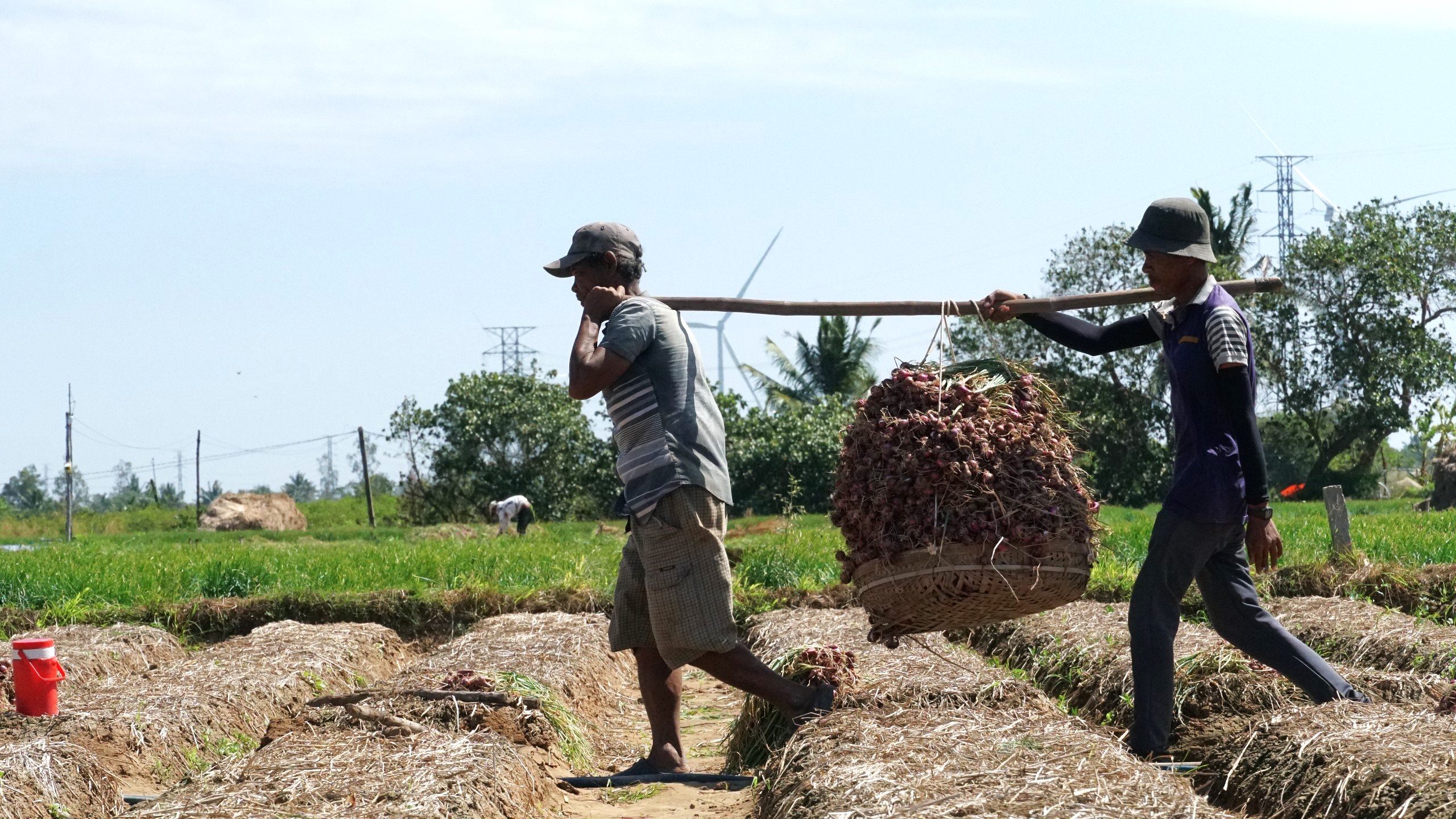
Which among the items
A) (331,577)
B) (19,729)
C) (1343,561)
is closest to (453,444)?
(331,577)

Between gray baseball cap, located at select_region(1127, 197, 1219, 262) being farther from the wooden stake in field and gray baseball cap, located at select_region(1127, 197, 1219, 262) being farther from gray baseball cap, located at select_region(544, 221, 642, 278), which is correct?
the wooden stake in field

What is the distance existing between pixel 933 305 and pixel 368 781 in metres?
2.41

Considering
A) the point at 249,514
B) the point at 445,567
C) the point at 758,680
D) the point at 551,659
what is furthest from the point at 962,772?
the point at 249,514

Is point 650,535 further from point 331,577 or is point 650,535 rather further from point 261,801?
point 331,577

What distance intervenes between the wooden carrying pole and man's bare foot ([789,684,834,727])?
130 centimetres

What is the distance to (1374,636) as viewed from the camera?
6340 millimetres

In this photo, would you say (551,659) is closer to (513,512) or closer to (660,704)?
(660,704)

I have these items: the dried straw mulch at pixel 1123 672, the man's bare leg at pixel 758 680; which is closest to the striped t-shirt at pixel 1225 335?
the dried straw mulch at pixel 1123 672

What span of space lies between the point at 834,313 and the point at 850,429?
49 cm

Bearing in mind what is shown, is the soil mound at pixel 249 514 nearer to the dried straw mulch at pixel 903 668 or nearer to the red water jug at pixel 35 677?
the dried straw mulch at pixel 903 668

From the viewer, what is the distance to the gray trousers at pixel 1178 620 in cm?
436

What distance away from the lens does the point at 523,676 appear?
5637 mm

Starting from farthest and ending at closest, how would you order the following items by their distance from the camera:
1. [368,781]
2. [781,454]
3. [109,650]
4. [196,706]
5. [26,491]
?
[26,491]
[781,454]
[109,650]
[196,706]
[368,781]

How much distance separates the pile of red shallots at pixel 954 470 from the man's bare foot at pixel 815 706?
1.61 feet
